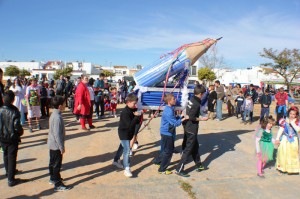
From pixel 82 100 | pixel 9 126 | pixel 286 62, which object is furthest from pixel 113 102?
pixel 286 62

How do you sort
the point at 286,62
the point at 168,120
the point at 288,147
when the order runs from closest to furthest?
1. the point at 168,120
2. the point at 288,147
3. the point at 286,62

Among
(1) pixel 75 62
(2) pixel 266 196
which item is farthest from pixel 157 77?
(1) pixel 75 62

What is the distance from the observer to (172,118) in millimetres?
5195

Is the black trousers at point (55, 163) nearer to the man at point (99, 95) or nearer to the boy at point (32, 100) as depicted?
the boy at point (32, 100)

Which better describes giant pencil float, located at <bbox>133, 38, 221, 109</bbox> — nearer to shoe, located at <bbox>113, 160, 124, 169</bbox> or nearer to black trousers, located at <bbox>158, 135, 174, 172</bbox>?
black trousers, located at <bbox>158, 135, 174, 172</bbox>

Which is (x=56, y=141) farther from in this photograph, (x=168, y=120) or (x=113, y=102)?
(x=113, y=102)

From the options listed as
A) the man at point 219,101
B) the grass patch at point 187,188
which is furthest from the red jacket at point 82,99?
the man at point 219,101

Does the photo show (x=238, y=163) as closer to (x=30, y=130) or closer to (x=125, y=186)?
(x=125, y=186)

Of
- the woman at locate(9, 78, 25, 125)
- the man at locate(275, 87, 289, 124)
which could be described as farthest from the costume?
the woman at locate(9, 78, 25, 125)

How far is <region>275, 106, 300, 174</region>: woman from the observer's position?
5.57 metres

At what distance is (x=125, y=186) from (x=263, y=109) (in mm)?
8727

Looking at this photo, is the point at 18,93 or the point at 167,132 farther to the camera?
the point at 18,93

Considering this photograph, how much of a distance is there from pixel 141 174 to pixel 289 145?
10.1 ft

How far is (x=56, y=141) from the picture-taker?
4.42 metres
